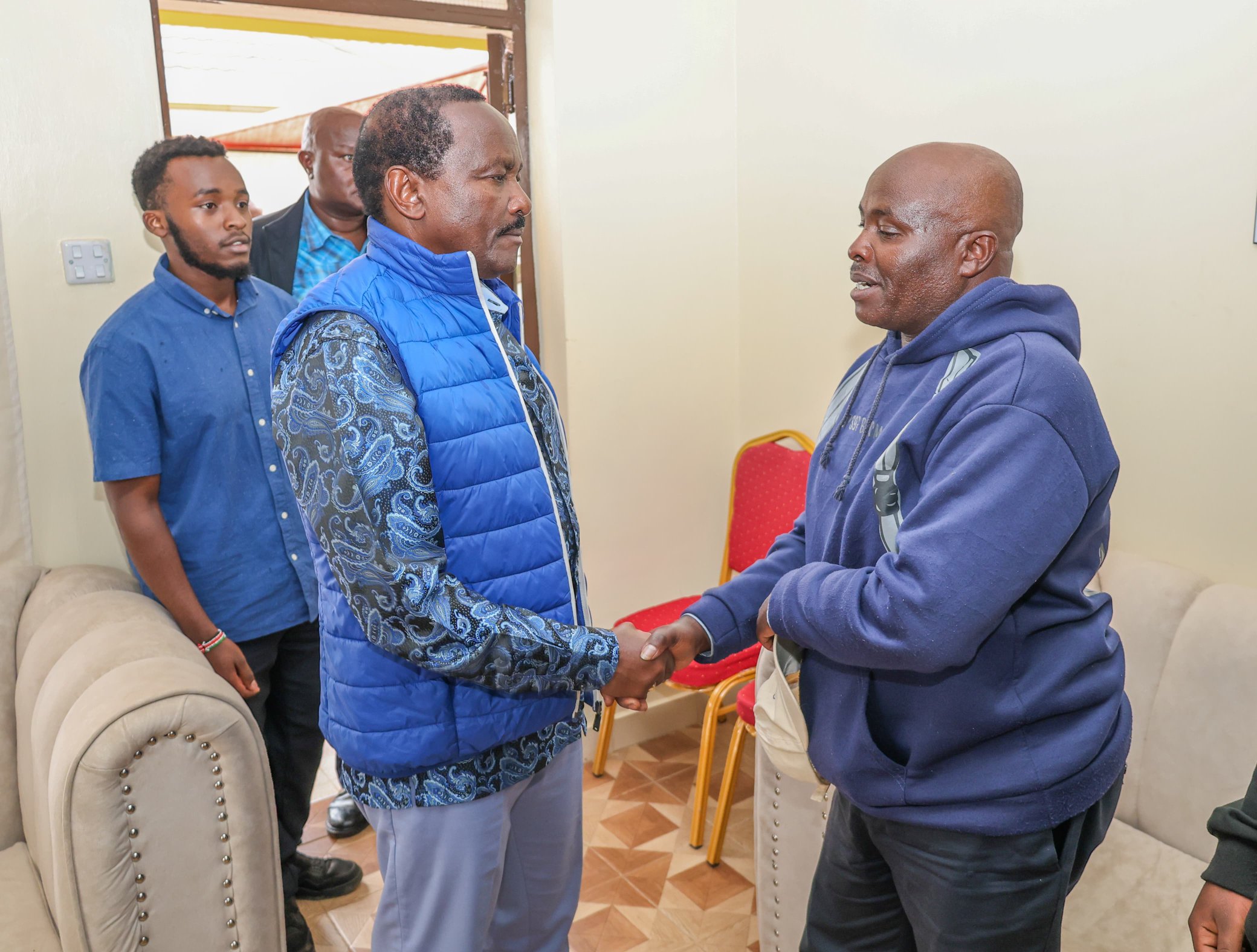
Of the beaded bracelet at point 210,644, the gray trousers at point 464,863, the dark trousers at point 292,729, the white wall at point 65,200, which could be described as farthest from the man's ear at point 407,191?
the white wall at point 65,200

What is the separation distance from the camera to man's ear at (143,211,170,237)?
2115 mm

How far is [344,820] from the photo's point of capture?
107 inches

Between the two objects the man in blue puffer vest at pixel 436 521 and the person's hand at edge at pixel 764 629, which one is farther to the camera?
the person's hand at edge at pixel 764 629

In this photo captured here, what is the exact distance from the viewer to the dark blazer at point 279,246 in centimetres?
267

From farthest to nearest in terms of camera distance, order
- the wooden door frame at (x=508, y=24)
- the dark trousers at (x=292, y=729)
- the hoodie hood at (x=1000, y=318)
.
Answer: the wooden door frame at (x=508, y=24) → the dark trousers at (x=292, y=729) → the hoodie hood at (x=1000, y=318)

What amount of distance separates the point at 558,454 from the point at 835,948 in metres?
0.84

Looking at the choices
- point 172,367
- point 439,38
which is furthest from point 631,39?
point 172,367

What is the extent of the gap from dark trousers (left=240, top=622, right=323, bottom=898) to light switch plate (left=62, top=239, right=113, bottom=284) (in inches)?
38.5

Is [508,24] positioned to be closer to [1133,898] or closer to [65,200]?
[65,200]

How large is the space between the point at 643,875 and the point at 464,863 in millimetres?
1261

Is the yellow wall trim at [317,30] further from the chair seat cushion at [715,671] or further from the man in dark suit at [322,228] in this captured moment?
the chair seat cushion at [715,671]

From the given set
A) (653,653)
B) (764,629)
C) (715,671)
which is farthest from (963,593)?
(715,671)

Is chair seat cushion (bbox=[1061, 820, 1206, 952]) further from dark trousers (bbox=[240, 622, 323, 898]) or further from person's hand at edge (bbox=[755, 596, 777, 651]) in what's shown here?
dark trousers (bbox=[240, 622, 323, 898])

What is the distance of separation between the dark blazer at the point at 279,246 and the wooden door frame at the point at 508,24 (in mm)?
380
